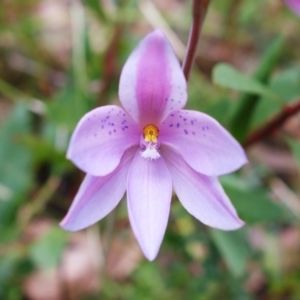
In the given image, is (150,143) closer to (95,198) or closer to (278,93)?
(95,198)

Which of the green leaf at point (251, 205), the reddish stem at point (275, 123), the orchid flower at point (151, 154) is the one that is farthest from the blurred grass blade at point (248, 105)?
the orchid flower at point (151, 154)

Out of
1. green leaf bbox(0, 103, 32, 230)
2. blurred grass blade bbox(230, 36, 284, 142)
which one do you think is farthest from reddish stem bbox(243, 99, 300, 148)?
green leaf bbox(0, 103, 32, 230)

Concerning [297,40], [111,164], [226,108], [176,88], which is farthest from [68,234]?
[297,40]

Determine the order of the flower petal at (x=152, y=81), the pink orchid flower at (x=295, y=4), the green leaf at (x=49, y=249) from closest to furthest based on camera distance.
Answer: the flower petal at (x=152, y=81) → the pink orchid flower at (x=295, y=4) → the green leaf at (x=49, y=249)

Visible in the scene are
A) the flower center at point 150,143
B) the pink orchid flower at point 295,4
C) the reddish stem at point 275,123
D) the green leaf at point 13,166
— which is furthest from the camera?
the green leaf at point 13,166

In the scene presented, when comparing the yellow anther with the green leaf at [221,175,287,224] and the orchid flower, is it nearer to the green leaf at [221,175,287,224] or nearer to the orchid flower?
the orchid flower

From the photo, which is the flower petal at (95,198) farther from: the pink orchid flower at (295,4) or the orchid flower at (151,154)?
the pink orchid flower at (295,4)
